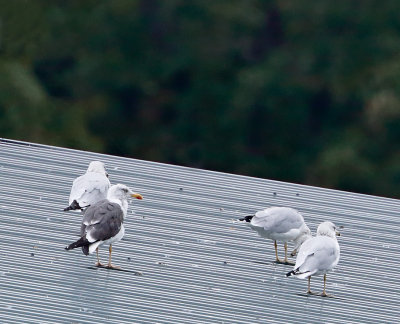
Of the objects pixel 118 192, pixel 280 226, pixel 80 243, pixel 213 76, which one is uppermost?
pixel 213 76

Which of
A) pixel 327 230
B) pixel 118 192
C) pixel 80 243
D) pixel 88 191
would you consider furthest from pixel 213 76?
pixel 80 243

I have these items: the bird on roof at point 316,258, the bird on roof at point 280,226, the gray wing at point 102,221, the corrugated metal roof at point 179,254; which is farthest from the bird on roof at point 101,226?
the bird on roof at point 316,258

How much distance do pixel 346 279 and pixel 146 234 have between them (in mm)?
1953

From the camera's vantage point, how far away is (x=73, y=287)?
10742mm

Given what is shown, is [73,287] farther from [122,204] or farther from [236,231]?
[236,231]

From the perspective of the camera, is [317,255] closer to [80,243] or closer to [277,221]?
[277,221]

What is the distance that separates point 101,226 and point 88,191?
4.47ft

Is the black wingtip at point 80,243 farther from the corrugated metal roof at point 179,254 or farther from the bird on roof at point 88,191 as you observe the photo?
the bird on roof at point 88,191

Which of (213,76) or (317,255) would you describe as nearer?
(317,255)

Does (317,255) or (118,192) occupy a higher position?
(118,192)

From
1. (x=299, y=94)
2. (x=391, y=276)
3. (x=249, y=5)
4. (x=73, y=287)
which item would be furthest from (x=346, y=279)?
(x=249, y=5)

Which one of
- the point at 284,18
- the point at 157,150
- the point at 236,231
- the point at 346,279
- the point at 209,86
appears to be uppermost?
the point at 284,18

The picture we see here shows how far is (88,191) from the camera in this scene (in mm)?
12672

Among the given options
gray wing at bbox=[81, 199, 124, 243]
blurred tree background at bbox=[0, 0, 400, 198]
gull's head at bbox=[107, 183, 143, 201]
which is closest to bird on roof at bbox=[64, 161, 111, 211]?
gull's head at bbox=[107, 183, 143, 201]
